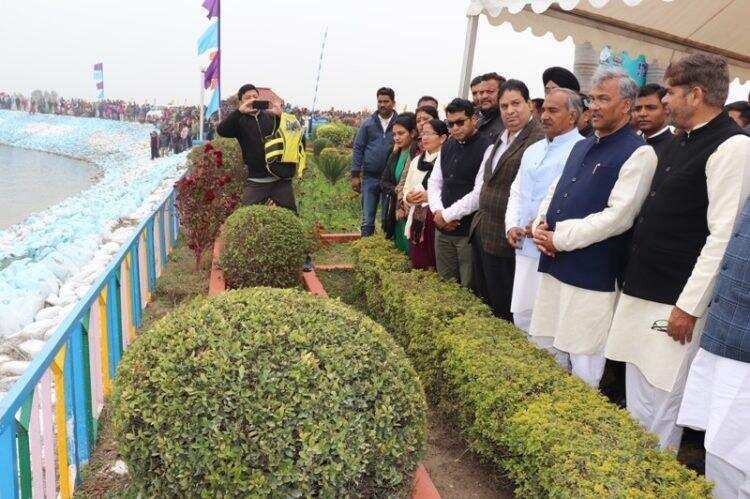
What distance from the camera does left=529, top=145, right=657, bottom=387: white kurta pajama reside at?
2924mm

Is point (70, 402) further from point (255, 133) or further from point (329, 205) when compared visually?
point (329, 205)

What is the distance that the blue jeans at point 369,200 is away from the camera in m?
7.21

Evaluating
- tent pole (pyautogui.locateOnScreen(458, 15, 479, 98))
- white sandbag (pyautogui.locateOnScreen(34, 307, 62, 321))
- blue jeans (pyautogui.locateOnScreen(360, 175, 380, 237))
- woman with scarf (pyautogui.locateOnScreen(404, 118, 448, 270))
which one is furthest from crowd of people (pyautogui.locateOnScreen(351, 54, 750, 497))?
white sandbag (pyautogui.locateOnScreen(34, 307, 62, 321))

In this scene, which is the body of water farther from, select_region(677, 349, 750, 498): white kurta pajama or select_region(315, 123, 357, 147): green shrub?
select_region(677, 349, 750, 498): white kurta pajama

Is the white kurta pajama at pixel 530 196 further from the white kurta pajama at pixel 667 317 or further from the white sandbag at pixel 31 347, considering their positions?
the white sandbag at pixel 31 347

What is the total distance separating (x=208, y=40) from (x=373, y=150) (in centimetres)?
884

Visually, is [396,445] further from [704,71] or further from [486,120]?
[486,120]

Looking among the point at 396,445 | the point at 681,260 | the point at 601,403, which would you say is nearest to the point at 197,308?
the point at 396,445

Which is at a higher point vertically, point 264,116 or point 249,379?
point 264,116

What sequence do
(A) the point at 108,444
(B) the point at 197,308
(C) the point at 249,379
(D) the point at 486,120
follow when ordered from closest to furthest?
(C) the point at 249,379
(B) the point at 197,308
(A) the point at 108,444
(D) the point at 486,120

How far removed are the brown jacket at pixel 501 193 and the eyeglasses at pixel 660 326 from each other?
4.21 feet

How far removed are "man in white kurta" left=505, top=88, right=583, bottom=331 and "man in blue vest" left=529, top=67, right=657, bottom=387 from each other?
0.31 m

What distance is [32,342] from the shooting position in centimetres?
503

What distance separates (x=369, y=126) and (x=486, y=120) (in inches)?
Answer: 112
